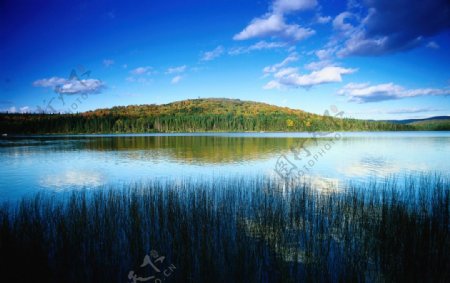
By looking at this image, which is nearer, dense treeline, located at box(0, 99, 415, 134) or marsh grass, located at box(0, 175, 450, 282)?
marsh grass, located at box(0, 175, 450, 282)

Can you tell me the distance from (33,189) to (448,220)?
1741 centimetres

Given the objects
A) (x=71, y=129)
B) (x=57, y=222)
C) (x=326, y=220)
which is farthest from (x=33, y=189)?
(x=71, y=129)

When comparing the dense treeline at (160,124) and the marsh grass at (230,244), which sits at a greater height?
the dense treeline at (160,124)

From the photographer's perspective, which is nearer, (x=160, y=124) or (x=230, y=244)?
(x=230, y=244)

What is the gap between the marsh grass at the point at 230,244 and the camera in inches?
215

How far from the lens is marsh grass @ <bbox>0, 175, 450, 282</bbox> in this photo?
546 cm

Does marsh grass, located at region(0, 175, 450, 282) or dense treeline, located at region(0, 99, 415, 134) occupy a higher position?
dense treeline, located at region(0, 99, 415, 134)

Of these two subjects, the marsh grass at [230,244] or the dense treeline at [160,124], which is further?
the dense treeline at [160,124]

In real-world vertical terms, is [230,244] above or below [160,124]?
below

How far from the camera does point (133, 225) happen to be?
7.23 meters

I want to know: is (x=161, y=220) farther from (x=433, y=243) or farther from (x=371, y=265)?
(x=433, y=243)

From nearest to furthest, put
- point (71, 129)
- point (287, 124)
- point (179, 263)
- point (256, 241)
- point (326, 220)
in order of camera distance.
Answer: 1. point (179, 263)
2. point (256, 241)
3. point (326, 220)
4. point (71, 129)
5. point (287, 124)

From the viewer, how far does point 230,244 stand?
6.43m

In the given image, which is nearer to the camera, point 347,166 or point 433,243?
point 433,243
